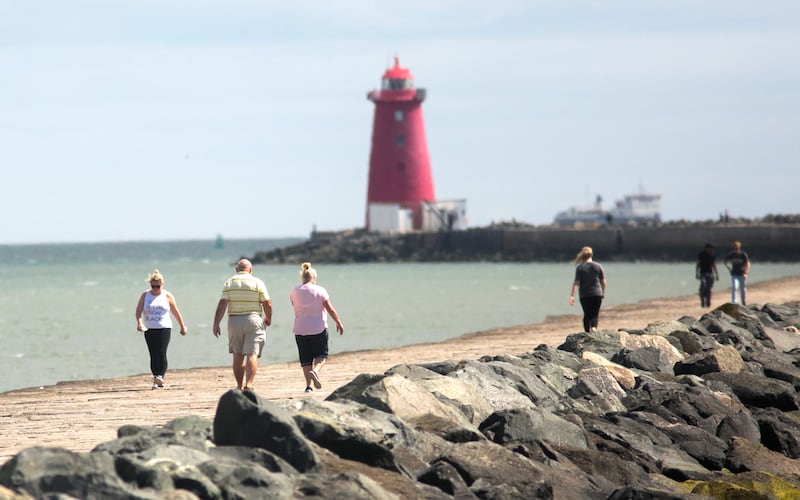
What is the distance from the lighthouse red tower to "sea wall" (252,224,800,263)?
5.16 metres

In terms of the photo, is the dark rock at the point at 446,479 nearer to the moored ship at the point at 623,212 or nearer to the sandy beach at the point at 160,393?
the sandy beach at the point at 160,393

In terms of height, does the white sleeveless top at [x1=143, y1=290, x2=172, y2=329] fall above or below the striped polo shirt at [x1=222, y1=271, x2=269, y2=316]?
below

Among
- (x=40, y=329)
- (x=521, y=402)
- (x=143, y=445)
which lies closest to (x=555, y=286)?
(x=40, y=329)

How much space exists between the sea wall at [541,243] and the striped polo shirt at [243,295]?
5451cm

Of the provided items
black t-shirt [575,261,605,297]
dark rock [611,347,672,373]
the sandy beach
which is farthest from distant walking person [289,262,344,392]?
black t-shirt [575,261,605,297]

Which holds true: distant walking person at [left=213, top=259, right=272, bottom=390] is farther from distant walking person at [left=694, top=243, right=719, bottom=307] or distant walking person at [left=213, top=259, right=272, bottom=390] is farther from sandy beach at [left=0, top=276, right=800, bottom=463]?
distant walking person at [left=694, top=243, right=719, bottom=307]

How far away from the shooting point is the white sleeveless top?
38.8 feet

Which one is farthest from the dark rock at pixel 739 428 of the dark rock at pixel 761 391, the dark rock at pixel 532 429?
the dark rock at pixel 532 429

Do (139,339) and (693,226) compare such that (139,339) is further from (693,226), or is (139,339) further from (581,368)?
(693,226)

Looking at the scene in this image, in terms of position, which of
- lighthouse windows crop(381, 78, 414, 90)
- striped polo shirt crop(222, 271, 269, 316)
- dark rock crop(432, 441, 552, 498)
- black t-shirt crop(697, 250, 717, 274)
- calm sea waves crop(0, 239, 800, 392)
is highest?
lighthouse windows crop(381, 78, 414, 90)

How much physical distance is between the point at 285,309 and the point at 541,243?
3915cm

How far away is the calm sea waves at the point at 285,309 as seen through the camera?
19672 mm

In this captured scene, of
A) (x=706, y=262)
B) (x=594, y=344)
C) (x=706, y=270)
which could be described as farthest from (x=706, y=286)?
(x=594, y=344)

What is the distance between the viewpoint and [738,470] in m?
8.94
